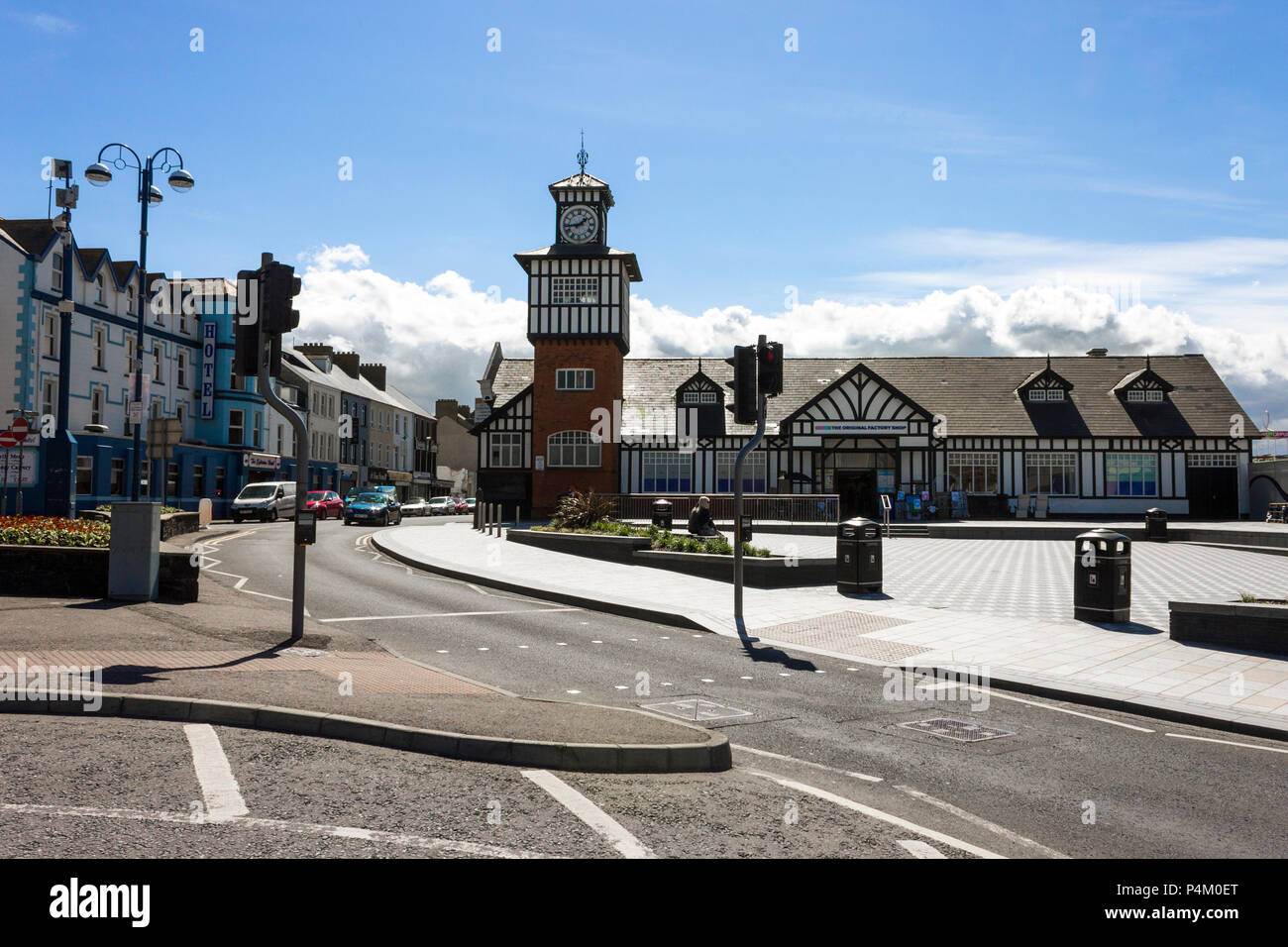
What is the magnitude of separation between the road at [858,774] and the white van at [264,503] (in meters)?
30.0

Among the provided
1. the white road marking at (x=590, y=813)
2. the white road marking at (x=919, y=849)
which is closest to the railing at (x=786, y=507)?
the white road marking at (x=590, y=813)

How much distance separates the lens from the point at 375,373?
73.1m

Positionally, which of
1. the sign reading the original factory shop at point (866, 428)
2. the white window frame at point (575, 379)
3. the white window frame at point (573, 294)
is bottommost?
the sign reading the original factory shop at point (866, 428)

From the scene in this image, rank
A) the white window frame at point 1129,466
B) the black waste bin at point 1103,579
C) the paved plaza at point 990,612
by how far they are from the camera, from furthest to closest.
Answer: the white window frame at point 1129,466
the black waste bin at point 1103,579
the paved plaza at point 990,612

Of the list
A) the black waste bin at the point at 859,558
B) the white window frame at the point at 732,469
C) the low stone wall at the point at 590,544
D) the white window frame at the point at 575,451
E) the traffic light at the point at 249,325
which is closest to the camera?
the traffic light at the point at 249,325

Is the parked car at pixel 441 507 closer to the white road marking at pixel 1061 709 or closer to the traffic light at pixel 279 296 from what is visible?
the traffic light at pixel 279 296

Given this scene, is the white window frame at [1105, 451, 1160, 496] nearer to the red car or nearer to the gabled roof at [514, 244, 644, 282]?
the gabled roof at [514, 244, 644, 282]

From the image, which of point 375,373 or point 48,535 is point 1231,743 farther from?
point 375,373

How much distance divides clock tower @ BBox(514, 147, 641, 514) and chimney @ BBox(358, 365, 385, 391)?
3725 cm

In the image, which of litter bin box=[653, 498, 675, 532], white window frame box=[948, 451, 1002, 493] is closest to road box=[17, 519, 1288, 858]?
litter bin box=[653, 498, 675, 532]

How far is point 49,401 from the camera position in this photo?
115ft

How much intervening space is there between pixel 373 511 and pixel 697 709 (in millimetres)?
31524

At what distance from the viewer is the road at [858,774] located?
4.62 meters

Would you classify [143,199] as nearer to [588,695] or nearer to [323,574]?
[323,574]
